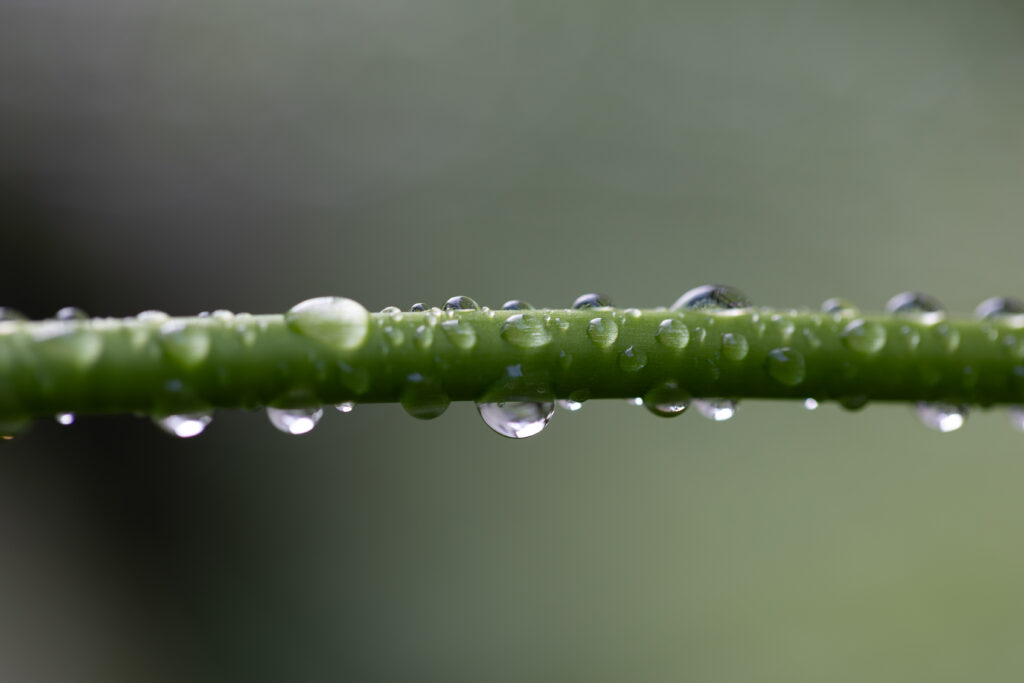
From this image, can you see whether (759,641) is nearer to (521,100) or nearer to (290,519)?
(290,519)

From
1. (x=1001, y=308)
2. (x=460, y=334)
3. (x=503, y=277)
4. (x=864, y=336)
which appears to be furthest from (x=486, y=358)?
(x=503, y=277)

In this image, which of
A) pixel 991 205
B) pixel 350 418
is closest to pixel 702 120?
pixel 991 205

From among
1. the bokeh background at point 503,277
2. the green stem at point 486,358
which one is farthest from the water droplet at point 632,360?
the bokeh background at point 503,277

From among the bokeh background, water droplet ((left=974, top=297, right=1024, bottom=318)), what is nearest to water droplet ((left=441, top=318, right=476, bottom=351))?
water droplet ((left=974, top=297, right=1024, bottom=318))

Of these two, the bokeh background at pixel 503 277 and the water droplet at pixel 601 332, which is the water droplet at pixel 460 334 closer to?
the water droplet at pixel 601 332

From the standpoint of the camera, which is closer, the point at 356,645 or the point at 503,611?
the point at 503,611

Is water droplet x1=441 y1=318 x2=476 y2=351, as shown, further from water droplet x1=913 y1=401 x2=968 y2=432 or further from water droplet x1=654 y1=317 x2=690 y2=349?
water droplet x1=913 y1=401 x2=968 y2=432
